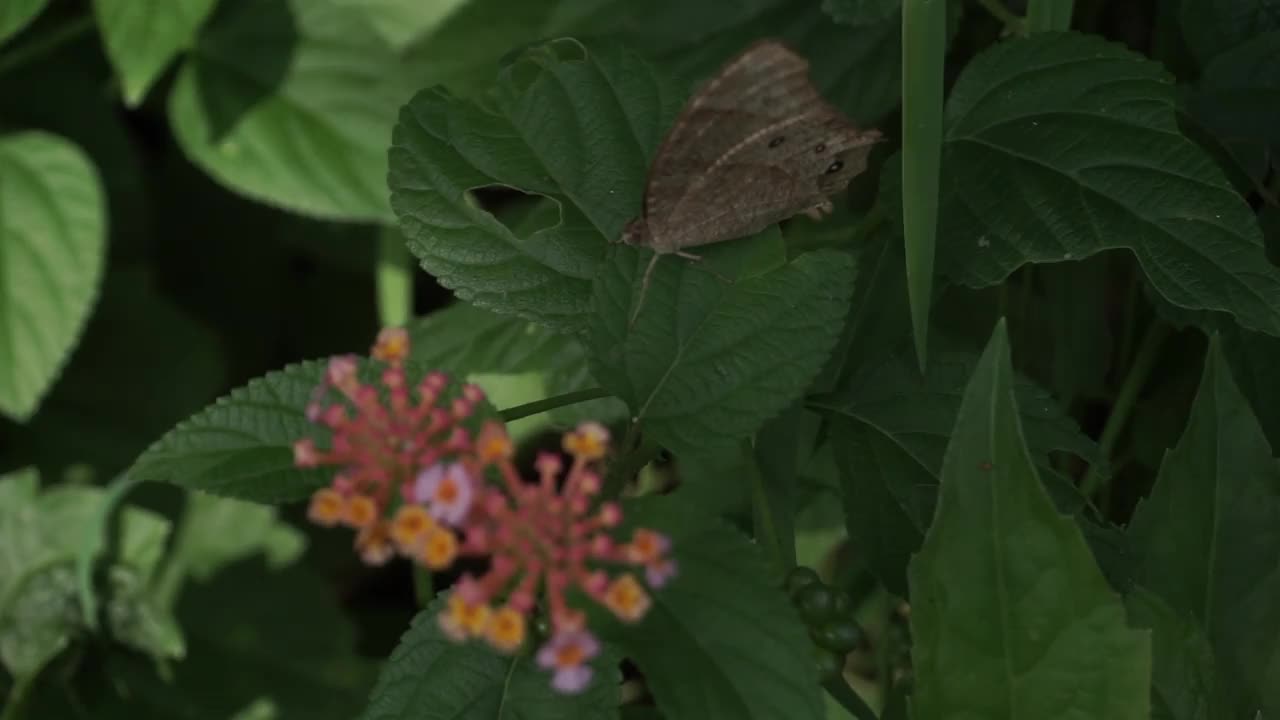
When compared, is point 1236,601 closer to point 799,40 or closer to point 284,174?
point 799,40

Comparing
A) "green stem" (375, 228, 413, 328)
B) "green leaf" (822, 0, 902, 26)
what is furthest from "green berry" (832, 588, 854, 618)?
"green stem" (375, 228, 413, 328)

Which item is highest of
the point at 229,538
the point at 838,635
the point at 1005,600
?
the point at 1005,600

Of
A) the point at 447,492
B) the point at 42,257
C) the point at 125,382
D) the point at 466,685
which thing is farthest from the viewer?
the point at 125,382

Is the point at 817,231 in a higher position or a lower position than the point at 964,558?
lower

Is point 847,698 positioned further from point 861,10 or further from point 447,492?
point 861,10

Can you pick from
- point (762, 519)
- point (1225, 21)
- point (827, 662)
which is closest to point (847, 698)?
point (827, 662)

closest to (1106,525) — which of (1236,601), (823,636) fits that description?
(1236,601)

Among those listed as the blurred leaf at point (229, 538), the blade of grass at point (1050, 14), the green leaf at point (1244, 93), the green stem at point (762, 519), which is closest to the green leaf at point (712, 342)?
the green stem at point (762, 519)

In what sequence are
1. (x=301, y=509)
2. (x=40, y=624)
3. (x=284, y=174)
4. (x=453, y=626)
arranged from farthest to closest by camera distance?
(x=301, y=509) → (x=284, y=174) → (x=40, y=624) → (x=453, y=626)

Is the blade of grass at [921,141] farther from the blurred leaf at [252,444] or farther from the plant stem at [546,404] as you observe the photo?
the blurred leaf at [252,444]
